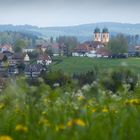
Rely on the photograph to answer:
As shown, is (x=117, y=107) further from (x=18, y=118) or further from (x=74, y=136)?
(x=74, y=136)

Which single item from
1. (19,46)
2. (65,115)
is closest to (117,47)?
(19,46)

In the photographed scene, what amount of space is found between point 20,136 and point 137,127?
71 cm

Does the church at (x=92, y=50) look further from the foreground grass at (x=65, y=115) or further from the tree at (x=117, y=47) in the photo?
the foreground grass at (x=65, y=115)

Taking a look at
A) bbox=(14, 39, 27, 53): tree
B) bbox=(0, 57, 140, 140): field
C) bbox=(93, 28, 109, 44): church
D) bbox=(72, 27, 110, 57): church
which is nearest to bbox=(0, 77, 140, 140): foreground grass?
bbox=(0, 57, 140, 140): field

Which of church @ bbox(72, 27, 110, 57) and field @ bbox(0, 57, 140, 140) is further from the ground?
field @ bbox(0, 57, 140, 140)

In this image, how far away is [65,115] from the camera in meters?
3.30

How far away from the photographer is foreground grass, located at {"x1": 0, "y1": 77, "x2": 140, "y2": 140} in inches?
95.1

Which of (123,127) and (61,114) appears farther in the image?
(61,114)

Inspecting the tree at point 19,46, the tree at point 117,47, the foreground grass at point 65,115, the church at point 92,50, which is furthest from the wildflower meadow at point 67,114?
the tree at point 19,46

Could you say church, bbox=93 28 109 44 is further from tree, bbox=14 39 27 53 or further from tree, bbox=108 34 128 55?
tree, bbox=108 34 128 55

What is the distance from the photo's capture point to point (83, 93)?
4.54 meters

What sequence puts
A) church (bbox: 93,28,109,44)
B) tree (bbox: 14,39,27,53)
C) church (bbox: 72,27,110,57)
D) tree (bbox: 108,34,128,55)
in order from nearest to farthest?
tree (bbox: 108,34,128,55), church (bbox: 72,27,110,57), tree (bbox: 14,39,27,53), church (bbox: 93,28,109,44)

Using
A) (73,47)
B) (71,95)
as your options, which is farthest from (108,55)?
(71,95)

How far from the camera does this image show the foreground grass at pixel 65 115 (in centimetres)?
242
